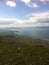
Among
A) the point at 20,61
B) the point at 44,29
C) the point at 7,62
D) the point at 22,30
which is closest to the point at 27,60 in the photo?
the point at 20,61

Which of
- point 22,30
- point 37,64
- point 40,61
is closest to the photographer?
point 37,64

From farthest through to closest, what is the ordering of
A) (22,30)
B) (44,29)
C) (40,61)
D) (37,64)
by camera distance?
1. (44,29)
2. (22,30)
3. (40,61)
4. (37,64)

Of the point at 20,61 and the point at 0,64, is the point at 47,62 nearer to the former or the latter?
the point at 20,61

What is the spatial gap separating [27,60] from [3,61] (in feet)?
9.98

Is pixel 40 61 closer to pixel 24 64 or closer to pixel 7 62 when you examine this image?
pixel 24 64

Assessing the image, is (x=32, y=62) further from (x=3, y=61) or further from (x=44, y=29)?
(x=44, y=29)

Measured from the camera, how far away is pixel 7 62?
918 inches

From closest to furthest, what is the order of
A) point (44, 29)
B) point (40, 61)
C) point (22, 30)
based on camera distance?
point (40, 61) → point (22, 30) → point (44, 29)

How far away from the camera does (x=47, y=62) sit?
23.0 meters

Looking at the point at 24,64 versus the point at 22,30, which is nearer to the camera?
the point at 24,64

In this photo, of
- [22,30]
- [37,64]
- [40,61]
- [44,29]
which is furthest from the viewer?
[44,29]

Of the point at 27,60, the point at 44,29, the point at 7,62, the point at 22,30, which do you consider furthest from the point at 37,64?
the point at 44,29

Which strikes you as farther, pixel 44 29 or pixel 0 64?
pixel 44 29

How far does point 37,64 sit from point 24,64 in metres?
1.52
